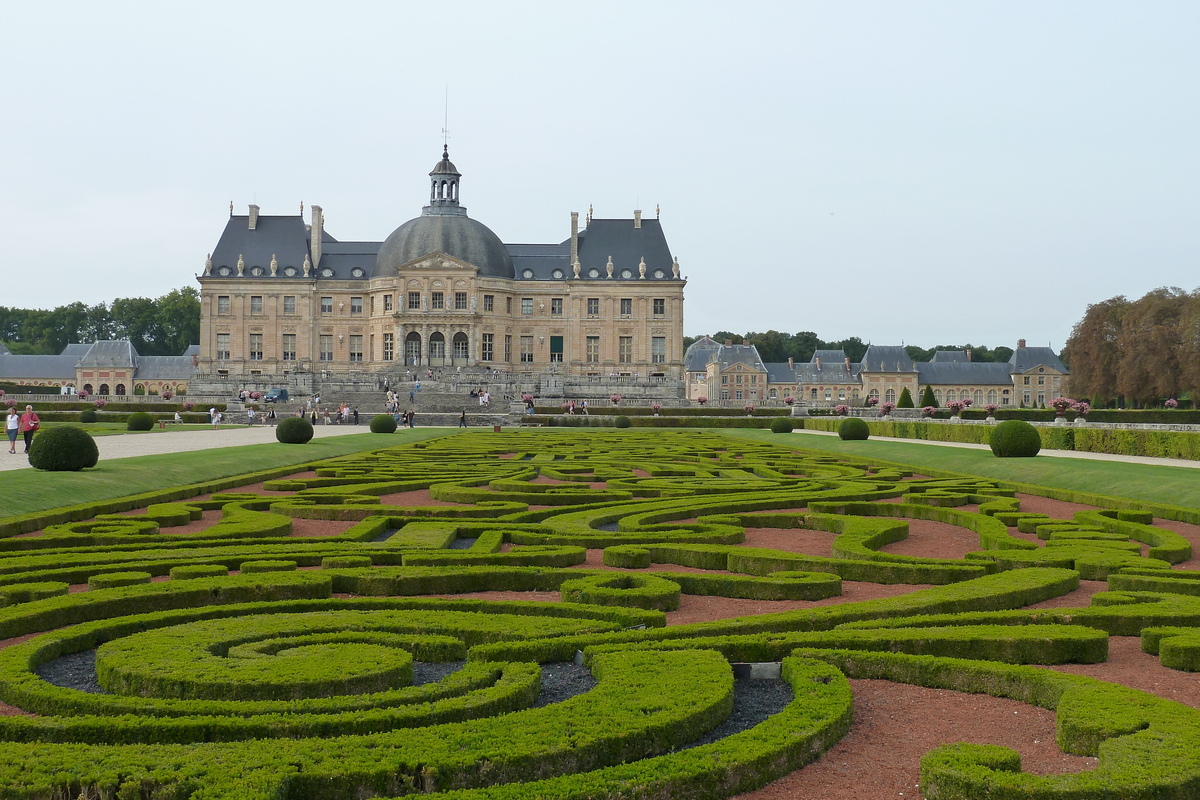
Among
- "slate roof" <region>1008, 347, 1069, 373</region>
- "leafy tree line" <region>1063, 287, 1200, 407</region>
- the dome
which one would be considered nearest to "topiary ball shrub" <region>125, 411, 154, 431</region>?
the dome

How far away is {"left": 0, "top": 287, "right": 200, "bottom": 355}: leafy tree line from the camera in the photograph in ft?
351

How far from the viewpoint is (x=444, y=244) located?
7444 cm

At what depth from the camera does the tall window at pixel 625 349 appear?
7669 cm

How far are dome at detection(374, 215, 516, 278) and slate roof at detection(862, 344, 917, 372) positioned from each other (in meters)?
48.3

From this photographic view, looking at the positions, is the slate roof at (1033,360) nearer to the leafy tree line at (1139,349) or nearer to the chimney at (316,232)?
the leafy tree line at (1139,349)

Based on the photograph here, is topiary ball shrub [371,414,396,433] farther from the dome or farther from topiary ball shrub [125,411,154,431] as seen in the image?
the dome

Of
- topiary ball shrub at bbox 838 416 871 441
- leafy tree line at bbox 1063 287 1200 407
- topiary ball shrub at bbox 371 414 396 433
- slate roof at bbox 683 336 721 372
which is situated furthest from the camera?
slate roof at bbox 683 336 721 372

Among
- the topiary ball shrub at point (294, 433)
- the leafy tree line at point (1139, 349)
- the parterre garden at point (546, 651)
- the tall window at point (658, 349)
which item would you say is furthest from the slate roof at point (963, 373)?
the parterre garden at point (546, 651)

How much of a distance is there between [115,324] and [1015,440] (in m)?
112

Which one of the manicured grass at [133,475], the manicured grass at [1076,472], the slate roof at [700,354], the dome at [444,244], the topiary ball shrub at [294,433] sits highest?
the dome at [444,244]

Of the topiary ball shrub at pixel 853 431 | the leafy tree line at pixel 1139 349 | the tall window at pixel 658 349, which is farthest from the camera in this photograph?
the tall window at pixel 658 349

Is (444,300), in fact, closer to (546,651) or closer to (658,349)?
(658,349)

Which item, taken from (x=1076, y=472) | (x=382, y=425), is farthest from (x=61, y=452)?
(x=382, y=425)

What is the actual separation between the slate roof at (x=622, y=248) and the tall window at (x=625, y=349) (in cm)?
451
